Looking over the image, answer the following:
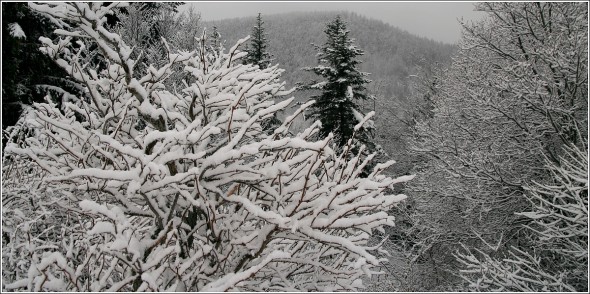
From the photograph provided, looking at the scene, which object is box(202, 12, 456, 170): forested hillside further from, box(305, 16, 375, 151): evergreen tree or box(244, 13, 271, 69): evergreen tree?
box(305, 16, 375, 151): evergreen tree

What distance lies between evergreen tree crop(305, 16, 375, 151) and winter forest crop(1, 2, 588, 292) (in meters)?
0.07

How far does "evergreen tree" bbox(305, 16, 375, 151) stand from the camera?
724 inches

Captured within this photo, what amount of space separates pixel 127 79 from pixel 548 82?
867 cm

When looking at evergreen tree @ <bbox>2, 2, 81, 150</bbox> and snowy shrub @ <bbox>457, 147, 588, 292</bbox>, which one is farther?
evergreen tree @ <bbox>2, 2, 81, 150</bbox>

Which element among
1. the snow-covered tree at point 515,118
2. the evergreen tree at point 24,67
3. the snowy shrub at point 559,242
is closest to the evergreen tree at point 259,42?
the evergreen tree at point 24,67

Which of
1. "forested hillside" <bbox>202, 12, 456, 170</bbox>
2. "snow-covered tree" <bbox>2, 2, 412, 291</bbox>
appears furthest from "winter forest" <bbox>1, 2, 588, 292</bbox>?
"forested hillside" <bbox>202, 12, 456, 170</bbox>

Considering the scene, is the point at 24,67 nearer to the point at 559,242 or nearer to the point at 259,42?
the point at 259,42

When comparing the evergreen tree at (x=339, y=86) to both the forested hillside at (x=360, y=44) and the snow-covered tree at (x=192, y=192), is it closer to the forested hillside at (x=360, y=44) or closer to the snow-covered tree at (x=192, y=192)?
the snow-covered tree at (x=192, y=192)

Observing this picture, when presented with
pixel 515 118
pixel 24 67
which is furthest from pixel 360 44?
pixel 515 118

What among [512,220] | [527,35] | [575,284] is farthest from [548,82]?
[575,284]

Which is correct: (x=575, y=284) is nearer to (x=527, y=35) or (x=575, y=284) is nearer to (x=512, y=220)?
(x=512, y=220)

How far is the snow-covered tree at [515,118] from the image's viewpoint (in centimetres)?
827

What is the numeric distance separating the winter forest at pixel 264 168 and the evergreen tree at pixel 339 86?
7 centimetres

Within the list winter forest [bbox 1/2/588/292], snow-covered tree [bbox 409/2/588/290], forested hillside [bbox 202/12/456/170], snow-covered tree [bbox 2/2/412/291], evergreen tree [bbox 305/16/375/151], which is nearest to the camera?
snow-covered tree [bbox 2/2/412/291]
